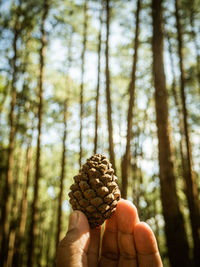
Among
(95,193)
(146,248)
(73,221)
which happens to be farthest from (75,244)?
(146,248)

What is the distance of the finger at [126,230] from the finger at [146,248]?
0.06 meters

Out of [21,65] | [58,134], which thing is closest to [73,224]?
[21,65]

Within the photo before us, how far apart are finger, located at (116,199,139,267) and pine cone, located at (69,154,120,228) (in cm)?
13

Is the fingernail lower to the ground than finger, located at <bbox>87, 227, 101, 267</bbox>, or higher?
higher

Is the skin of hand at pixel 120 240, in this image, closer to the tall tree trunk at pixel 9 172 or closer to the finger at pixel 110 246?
the finger at pixel 110 246

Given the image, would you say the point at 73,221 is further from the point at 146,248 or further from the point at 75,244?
the point at 146,248

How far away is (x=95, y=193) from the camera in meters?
1.53

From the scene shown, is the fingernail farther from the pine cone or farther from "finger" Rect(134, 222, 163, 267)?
"finger" Rect(134, 222, 163, 267)

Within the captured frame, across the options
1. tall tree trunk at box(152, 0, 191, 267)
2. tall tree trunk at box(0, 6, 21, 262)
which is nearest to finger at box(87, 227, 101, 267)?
tall tree trunk at box(152, 0, 191, 267)

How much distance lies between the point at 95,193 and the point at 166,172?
326cm

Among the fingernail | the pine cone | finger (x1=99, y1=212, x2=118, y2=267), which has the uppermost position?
the pine cone

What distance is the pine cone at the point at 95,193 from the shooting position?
1.52 meters

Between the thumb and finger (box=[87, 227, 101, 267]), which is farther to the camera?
finger (box=[87, 227, 101, 267])

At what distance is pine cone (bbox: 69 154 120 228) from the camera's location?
60.0 inches
